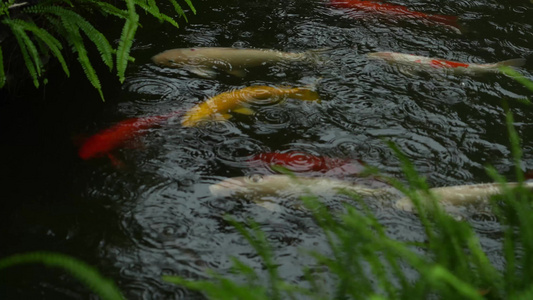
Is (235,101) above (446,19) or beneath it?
beneath

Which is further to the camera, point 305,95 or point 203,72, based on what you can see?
point 203,72

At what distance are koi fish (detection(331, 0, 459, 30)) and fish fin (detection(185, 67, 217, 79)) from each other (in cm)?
159

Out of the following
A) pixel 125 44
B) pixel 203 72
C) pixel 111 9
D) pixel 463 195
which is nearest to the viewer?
pixel 463 195

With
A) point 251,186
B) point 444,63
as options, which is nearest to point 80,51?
point 251,186

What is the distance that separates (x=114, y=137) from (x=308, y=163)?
45.5 inches

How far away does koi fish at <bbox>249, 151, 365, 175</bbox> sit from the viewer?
3619mm

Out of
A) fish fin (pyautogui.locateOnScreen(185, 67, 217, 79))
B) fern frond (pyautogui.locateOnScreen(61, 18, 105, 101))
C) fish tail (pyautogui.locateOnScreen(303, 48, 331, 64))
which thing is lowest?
fish fin (pyautogui.locateOnScreen(185, 67, 217, 79))

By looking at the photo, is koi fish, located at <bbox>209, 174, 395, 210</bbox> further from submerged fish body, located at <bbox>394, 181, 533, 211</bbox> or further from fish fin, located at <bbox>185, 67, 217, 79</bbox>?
fish fin, located at <bbox>185, 67, 217, 79</bbox>

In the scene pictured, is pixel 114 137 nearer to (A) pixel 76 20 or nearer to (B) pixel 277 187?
(A) pixel 76 20

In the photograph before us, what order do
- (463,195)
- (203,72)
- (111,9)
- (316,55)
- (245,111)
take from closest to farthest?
(463,195) → (111,9) → (245,111) → (203,72) → (316,55)

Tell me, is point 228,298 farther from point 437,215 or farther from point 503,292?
point 503,292

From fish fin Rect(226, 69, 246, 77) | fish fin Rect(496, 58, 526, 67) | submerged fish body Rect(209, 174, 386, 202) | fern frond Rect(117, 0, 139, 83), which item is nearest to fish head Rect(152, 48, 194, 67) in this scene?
fish fin Rect(226, 69, 246, 77)

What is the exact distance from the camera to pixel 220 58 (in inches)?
186

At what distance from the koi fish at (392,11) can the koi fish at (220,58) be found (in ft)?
3.13
